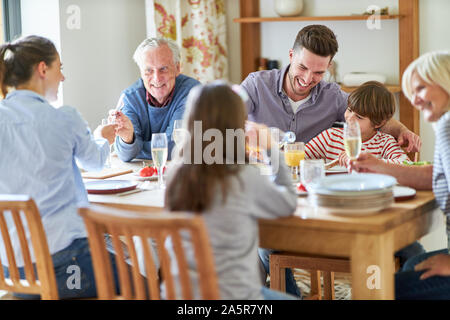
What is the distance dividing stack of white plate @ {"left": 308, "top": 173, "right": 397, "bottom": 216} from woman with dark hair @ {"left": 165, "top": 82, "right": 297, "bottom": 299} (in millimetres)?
255

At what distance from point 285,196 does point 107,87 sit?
2.64m

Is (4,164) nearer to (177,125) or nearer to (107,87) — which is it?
(177,125)

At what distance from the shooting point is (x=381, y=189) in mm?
1796

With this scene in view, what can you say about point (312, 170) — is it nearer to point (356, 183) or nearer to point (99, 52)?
point (356, 183)

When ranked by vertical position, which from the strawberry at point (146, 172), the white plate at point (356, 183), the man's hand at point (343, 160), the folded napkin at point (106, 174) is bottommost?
the folded napkin at point (106, 174)

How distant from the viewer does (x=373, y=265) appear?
167cm

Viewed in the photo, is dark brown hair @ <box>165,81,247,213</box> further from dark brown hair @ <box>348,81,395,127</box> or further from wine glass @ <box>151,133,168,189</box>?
dark brown hair @ <box>348,81,395,127</box>

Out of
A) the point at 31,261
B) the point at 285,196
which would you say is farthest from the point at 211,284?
the point at 31,261

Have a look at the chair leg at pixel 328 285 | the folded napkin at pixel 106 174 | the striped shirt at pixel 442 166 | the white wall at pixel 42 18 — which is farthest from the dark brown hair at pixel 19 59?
the white wall at pixel 42 18

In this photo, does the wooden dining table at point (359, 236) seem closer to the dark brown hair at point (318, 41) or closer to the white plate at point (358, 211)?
the white plate at point (358, 211)

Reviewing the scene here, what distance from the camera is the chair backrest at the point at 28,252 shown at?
1.80 m

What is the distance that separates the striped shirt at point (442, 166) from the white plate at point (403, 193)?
0.07 m

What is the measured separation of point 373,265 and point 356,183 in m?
0.29

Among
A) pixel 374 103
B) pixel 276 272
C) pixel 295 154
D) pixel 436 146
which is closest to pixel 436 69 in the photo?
pixel 436 146
